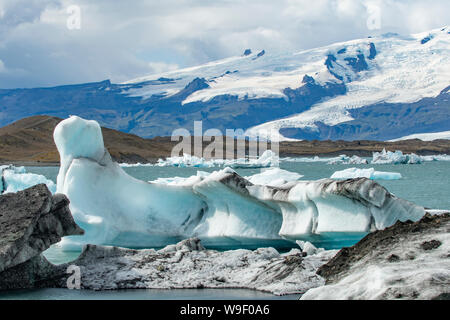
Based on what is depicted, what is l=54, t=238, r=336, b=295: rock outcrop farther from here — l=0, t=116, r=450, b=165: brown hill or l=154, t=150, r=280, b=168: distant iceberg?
l=0, t=116, r=450, b=165: brown hill

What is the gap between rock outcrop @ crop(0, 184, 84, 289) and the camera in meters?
8.48

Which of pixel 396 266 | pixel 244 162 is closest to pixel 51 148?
pixel 244 162

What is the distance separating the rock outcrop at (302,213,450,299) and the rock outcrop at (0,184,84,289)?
401 cm

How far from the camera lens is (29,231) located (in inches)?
342

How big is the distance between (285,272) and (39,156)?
333 ft

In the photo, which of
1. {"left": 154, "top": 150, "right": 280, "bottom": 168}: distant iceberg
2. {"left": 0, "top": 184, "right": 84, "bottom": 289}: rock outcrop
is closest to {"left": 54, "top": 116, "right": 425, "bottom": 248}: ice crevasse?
{"left": 0, "top": 184, "right": 84, "bottom": 289}: rock outcrop

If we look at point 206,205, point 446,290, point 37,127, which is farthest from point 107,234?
point 37,127

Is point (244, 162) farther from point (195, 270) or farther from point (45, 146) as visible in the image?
point (195, 270)

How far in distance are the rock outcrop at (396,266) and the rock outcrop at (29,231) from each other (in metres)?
4.01

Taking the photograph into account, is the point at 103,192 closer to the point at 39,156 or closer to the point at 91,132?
the point at 91,132

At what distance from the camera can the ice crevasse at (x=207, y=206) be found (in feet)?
35.7

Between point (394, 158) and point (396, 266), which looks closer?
point (396, 266)

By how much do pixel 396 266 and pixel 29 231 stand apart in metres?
4.98

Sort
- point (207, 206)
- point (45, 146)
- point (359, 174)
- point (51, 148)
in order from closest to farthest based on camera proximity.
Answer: point (207, 206) → point (359, 174) → point (51, 148) → point (45, 146)
